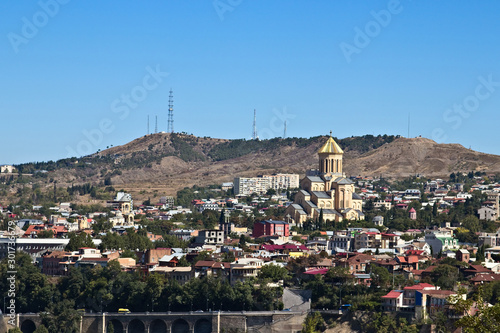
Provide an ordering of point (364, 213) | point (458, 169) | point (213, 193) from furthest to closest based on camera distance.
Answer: point (458, 169), point (213, 193), point (364, 213)

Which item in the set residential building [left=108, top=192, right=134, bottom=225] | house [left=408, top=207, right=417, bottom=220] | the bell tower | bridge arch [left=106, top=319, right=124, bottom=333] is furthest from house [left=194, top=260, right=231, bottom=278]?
house [left=408, top=207, right=417, bottom=220]

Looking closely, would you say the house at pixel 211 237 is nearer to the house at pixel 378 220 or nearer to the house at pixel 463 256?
the house at pixel 378 220

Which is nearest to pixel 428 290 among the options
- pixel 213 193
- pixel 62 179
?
pixel 213 193

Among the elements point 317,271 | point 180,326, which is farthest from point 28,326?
point 317,271

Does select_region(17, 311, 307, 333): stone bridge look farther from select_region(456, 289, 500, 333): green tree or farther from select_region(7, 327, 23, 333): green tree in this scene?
select_region(456, 289, 500, 333): green tree

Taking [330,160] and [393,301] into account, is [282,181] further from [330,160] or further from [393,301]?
[393,301]

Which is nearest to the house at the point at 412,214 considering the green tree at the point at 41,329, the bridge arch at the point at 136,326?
the bridge arch at the point at 136,326

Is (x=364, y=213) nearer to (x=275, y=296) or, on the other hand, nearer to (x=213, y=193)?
(x=275, y=296)
